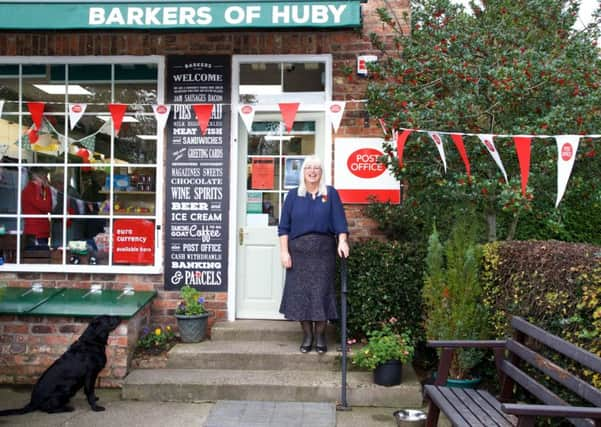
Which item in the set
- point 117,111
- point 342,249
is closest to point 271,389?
point 342,249

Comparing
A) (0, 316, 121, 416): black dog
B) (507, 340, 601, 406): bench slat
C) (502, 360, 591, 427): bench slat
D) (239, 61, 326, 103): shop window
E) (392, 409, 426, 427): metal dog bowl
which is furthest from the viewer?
(239, 61, 326, 103): shop window

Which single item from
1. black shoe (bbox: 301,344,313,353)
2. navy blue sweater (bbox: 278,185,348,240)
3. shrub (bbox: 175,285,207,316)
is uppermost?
navy blue sweater (bbox: 278,185,348,240)

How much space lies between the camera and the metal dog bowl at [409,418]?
439cm

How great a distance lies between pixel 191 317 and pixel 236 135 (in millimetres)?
1896

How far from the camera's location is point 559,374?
10.8ft

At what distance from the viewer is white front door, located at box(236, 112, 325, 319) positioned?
6.38m

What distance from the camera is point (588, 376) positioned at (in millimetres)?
3477

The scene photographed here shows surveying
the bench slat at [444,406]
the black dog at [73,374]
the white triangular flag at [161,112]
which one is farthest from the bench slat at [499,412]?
the white triangular flag at [161,112]

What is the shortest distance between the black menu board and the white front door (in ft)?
0.73

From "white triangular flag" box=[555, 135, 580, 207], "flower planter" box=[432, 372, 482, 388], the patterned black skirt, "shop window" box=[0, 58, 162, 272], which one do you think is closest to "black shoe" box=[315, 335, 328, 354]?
the patterned black skirt

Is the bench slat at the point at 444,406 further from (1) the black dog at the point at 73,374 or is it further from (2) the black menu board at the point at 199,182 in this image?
(2) the black menu board at the point at 199,182

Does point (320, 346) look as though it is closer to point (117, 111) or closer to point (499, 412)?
point (499, 412)

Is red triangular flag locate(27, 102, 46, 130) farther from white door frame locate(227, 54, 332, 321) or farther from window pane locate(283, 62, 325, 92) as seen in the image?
window pane locate(283, 62, 325, 92)

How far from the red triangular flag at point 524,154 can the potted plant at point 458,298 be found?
573mm
